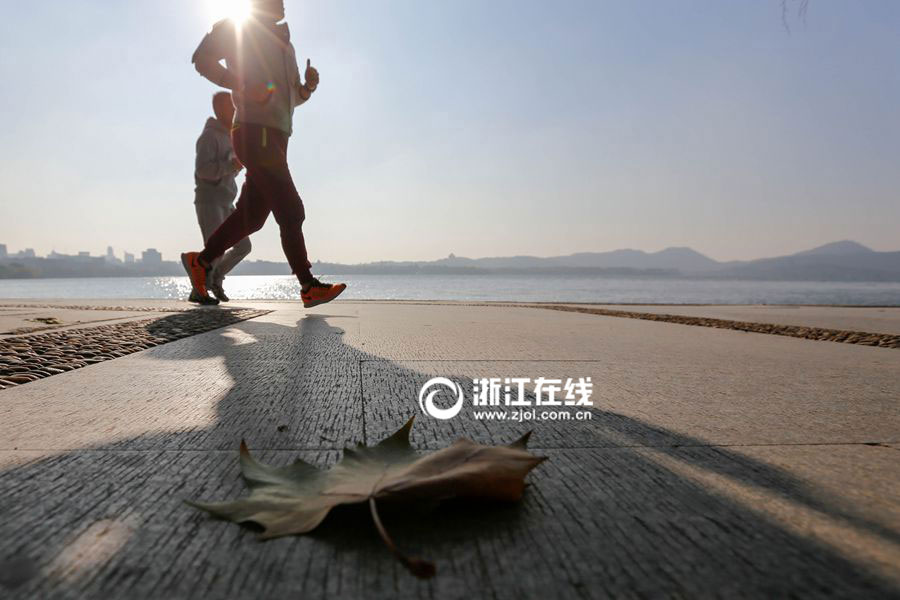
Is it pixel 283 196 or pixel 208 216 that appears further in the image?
pixel 208 216

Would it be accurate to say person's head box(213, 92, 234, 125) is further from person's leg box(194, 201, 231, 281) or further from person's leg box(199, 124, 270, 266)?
person's leg box(199, 124, 270, 266)

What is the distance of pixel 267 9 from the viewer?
4.38m

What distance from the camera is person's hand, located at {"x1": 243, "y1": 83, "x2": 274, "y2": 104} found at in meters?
4.30

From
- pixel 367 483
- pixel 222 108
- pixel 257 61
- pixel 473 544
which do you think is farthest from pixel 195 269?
pixel 473 544

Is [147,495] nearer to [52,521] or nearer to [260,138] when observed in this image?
[52,521]

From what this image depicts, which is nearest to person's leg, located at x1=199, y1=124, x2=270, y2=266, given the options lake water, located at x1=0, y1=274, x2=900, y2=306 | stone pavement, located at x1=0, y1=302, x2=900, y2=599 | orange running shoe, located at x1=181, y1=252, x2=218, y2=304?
orange running shoe, located at x1=181, y1=252, x2=218, y2=304

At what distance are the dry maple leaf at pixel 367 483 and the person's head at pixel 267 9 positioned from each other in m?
4.41

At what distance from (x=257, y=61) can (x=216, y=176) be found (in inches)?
96.5

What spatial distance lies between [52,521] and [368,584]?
1.64 feet

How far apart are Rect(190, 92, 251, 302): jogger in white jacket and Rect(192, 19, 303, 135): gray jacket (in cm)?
200

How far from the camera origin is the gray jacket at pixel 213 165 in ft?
20.9

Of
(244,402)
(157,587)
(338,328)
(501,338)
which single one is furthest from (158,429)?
(338,328)

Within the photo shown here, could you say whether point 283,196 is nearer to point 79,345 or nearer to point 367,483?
point 79,345

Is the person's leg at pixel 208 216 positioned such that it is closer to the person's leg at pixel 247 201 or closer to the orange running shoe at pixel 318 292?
the person's leg at pixel 247 201
